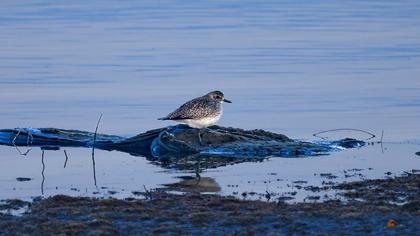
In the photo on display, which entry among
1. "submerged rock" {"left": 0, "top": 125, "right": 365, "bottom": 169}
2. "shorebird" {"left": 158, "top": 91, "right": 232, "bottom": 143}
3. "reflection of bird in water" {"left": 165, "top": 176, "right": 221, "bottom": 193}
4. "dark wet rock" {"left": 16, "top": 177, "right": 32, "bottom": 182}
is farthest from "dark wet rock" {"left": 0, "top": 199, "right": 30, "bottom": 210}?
"shorebird" {"left": 158, "top": 91, "right": 232, "bottom": 143}

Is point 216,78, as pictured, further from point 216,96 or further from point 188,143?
point 188,143

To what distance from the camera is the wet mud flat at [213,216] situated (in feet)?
31.2

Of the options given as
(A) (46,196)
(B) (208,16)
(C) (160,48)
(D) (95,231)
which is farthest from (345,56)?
(D) (95,231)

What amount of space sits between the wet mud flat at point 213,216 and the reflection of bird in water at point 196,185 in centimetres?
79

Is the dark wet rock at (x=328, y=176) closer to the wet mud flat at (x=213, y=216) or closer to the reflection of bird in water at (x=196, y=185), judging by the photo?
the reflection of bird in water at (x=196, y=185)

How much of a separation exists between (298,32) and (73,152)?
1457 centimetres

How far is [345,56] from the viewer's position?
24062 millimetres

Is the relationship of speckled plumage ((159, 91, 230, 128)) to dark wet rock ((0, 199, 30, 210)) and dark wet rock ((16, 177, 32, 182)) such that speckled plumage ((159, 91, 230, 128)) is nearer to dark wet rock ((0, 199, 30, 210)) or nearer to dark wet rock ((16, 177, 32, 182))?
dark wet rock ((16, 177, 32, 182))

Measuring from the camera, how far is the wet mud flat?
9.50 metres

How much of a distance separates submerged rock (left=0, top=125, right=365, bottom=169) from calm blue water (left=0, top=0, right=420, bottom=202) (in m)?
0.36

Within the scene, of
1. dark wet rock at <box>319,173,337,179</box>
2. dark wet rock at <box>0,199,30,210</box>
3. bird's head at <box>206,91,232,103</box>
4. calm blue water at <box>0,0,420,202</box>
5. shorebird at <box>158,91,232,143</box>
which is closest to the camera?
dark wet rock at <box>0,199,30,210</box>

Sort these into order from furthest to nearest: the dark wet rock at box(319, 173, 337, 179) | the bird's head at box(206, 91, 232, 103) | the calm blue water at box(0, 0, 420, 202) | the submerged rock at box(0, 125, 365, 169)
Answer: the bird's head at box(206, 91, 232, 103), the submerged rock at box(0, 125, 365, 169), the calm blue water at box(0, 0, 420, 202), the dark wet rock at box(319, 173, 337, 179)

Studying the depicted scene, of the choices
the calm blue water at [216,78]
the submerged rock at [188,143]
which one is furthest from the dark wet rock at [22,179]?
the submerged rock at [188,143]

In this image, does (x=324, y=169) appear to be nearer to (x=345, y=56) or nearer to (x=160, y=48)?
(x=345, y=56)
